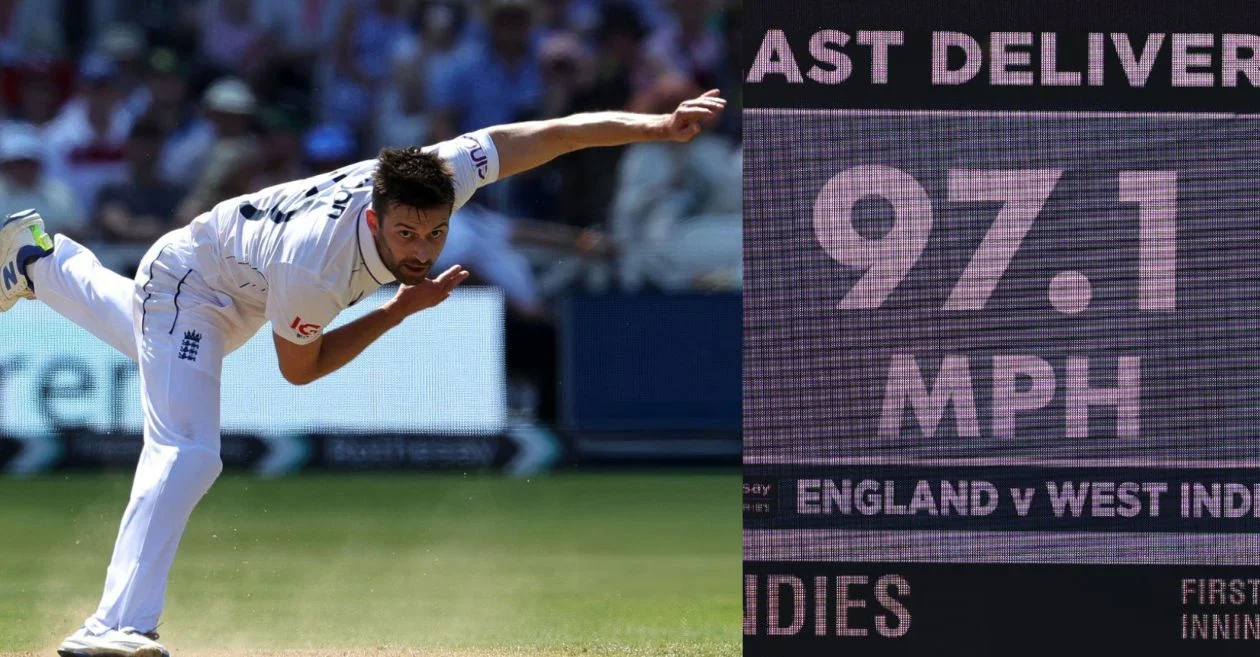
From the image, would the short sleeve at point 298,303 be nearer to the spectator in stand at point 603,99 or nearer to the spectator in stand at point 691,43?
the spectator in stand at point 603,99

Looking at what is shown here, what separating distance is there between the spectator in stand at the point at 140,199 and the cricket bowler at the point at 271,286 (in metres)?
6.08

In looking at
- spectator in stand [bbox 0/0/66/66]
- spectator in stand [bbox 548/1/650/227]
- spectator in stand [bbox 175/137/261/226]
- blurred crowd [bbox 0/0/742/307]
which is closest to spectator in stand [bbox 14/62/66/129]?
blurred crowd [bbox 0/0/742/307]

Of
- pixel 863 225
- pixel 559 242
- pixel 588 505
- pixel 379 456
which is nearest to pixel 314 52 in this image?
pixel 559 242

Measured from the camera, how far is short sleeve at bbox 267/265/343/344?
585cm

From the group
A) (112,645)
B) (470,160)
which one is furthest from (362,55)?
(112,645)

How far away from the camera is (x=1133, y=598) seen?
18.6ft

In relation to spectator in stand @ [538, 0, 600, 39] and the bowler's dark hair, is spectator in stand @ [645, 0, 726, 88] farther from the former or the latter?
the bowler's dark hair

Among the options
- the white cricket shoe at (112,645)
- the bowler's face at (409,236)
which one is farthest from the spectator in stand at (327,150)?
the white cricket shoe at (112,645)

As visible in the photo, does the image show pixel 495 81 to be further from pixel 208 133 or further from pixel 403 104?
pixel 208 133

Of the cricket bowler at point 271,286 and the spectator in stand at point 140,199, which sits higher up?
the spectator in stand at point 140,199

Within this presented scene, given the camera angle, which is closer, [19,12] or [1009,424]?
[1009,424]

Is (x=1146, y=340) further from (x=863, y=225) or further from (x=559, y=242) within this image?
(x=559, y=242)

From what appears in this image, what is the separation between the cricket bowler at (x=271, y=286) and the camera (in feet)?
19.0

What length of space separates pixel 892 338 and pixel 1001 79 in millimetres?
842
